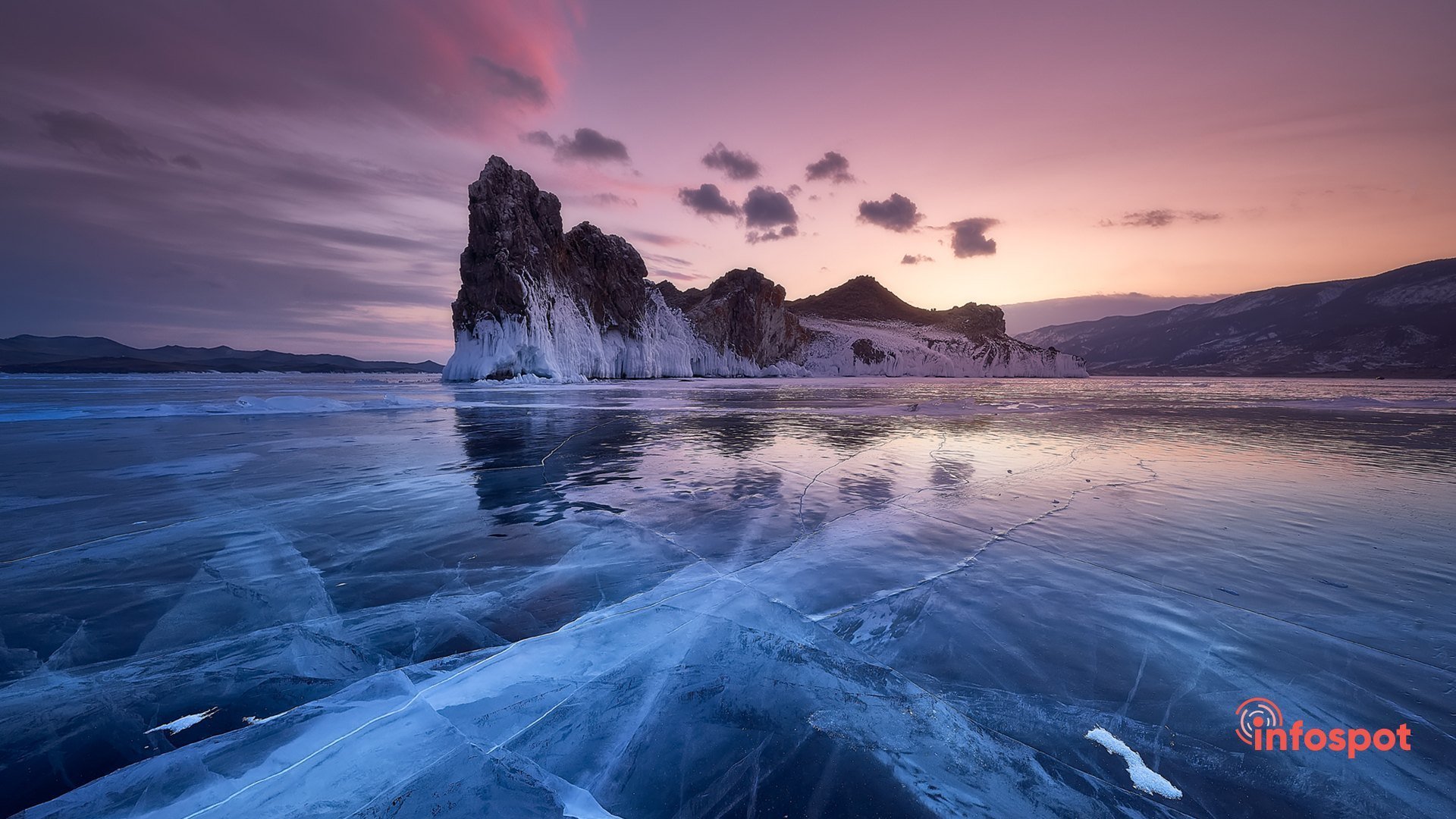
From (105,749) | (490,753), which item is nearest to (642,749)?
(490,753)

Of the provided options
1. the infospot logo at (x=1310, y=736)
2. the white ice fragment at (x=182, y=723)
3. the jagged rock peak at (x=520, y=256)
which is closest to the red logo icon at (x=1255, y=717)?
the infospot logo at (x=1310, y=736)

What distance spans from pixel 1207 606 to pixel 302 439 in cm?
1463

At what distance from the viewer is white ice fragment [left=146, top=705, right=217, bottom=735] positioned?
6.84 ft

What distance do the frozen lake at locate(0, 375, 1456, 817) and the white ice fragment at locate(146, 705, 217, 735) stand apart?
0.10ft

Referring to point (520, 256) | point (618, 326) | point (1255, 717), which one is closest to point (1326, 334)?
point (618, 326)

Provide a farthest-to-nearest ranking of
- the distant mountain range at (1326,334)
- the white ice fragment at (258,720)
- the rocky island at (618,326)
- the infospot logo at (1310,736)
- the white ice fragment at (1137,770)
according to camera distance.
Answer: the distant mountain range at (1326,334) → the rocky island at (618,326) → the white ice fragment at (258,720) → the infospot logo at (1310,736) → the white ice fragment at (1137,770)

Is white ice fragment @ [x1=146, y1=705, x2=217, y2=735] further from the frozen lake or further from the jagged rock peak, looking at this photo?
the jagged rock peak

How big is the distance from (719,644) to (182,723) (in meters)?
2.38

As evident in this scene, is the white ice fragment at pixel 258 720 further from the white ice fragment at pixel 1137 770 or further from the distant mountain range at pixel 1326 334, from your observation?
the distant mountain range at pixel 1326 334

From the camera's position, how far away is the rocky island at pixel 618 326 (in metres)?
42.3

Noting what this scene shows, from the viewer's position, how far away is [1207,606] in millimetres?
3172

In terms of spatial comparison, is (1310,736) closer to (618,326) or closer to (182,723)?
(182,723)

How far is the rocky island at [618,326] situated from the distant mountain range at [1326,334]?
67638mm

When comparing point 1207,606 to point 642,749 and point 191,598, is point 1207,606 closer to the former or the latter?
point 642,749
